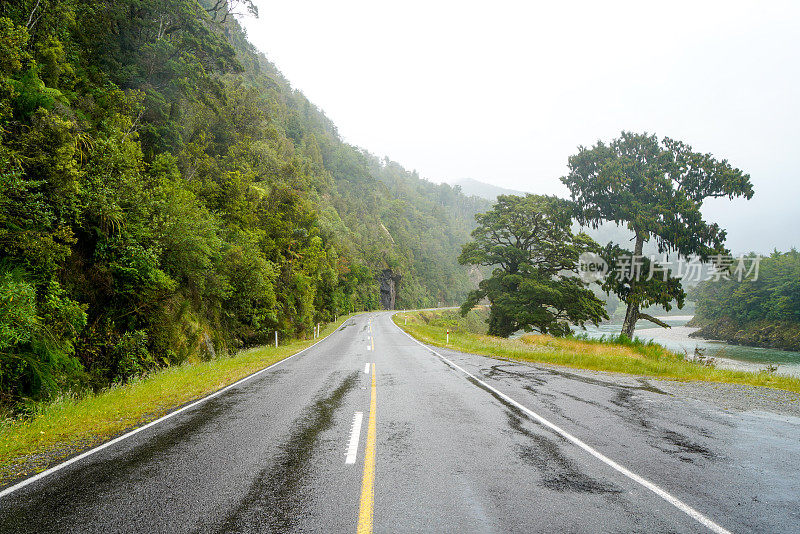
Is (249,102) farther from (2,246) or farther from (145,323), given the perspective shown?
(2,246)

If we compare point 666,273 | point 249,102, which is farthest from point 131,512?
point 249,102

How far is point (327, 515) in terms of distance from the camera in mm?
3439

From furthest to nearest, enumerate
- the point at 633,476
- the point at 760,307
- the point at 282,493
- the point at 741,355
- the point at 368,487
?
the point at 760,307, the point at 741,355, the point at 633,476, the point at 368,487, the point at 282,493

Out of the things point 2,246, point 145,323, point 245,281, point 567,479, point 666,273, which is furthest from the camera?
point 666,273

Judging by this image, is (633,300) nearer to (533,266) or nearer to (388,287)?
(533,266)

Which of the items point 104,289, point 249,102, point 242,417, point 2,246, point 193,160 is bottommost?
point 242,417

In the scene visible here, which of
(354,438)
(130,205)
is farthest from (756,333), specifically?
(130,205)

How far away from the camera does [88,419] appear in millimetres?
6477

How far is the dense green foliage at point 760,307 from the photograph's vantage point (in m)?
47.0

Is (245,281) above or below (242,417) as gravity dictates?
above

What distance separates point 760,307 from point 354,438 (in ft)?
235

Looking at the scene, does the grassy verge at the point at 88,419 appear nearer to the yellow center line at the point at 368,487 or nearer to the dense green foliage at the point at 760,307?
the yellow center line at the point at 368,487

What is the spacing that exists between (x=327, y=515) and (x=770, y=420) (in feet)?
28.9

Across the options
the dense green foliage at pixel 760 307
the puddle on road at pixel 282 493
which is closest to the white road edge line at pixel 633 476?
the puddle on road at pixel 282 493
